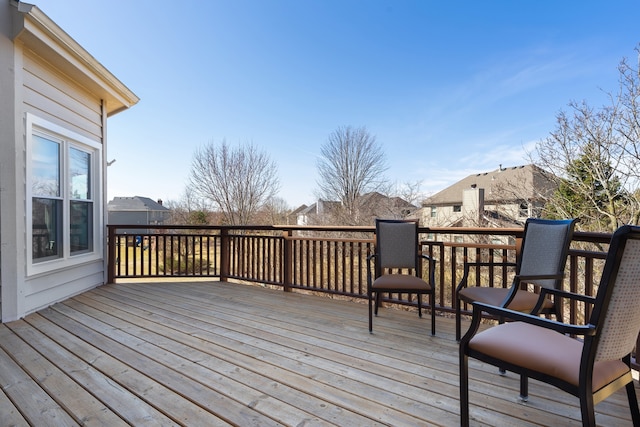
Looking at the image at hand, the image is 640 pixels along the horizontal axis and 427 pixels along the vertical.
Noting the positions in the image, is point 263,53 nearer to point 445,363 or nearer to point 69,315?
point 69,315

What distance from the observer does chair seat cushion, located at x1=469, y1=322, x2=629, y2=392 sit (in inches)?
41.6

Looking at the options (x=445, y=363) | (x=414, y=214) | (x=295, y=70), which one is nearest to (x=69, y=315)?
(x=445, y=363)

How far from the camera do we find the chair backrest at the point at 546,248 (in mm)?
1860

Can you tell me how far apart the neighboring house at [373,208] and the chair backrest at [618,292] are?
33.3 feet

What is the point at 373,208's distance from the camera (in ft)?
38.9

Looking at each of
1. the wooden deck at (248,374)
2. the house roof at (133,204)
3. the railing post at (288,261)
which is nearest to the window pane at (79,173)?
the wooden deck at (248,374)

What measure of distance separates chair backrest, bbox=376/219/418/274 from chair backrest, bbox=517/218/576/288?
Result: 986mm

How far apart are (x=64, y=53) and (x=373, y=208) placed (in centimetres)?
1012

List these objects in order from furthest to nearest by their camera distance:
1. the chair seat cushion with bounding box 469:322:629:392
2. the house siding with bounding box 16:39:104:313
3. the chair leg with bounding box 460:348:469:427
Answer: the house siding with bounding box 16:39:104:313 < the chair leg with bounding box 460:348:469:427 < the chair seat cushion with bounding box 469:322:629:392

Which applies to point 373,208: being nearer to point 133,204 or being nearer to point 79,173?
point 79,173

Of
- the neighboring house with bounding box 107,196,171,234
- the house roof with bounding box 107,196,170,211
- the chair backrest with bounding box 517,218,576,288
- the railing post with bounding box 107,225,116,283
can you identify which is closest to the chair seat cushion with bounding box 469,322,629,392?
the chair backrest with bounding box 517,218,576,288

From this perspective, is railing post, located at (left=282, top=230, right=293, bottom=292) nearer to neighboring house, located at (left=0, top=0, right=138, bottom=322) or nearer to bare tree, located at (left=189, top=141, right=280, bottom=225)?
neighboring house, located at (left=0, top=0, right=138, bottom=322)

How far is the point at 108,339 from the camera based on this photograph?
2.39m

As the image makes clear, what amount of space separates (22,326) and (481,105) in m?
10.5
